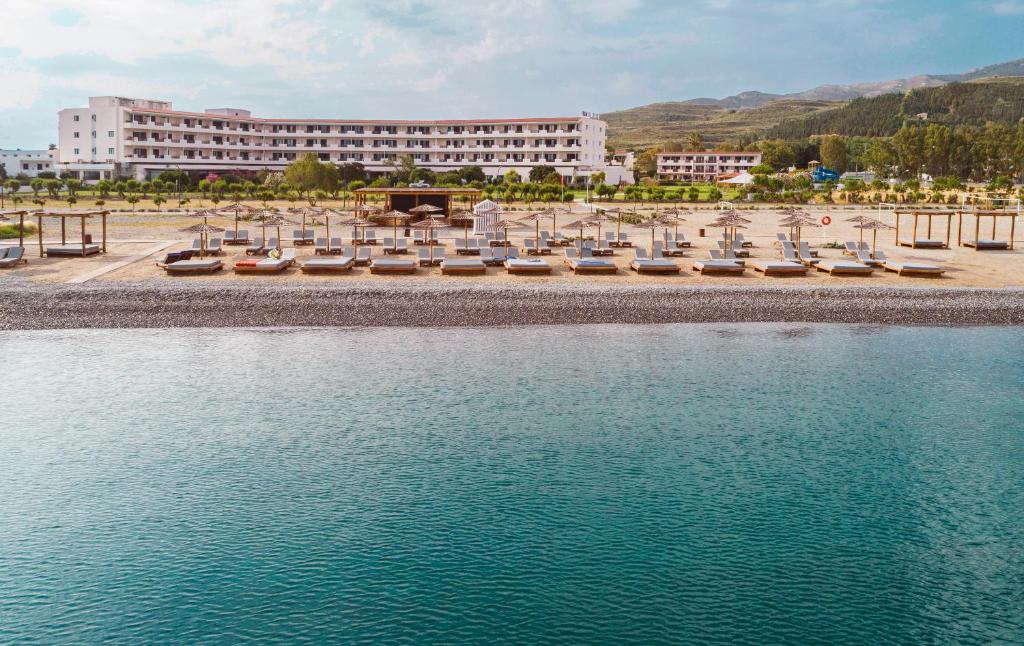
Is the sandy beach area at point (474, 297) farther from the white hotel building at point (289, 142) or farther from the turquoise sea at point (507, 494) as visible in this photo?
the white hotel building at point (289, 142)

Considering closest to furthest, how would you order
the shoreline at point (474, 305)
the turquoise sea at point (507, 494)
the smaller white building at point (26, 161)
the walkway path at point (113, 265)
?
the turquoise sea at point (507, 494) → the shoreline at point (474, 305) → the walkway path at point (113, 265) → the smaller white building at point (26, 161)

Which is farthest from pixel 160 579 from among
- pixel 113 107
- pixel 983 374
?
pixel 113 107

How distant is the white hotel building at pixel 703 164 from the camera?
134000 mm

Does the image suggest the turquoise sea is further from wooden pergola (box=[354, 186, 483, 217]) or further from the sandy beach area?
wooden pergola (box=[354, 186, 483, 217])

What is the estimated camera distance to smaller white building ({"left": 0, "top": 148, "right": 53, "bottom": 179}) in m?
119

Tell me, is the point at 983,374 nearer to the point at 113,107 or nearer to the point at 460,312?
the point at 460,312

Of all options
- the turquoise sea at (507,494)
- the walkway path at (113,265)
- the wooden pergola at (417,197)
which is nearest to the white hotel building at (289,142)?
the wooden pergola at (417,197)

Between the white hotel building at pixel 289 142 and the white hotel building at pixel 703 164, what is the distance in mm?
25900

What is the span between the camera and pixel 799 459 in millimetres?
15008

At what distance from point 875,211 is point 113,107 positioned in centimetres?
7914

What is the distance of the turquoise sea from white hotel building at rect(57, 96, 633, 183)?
84.6 meters

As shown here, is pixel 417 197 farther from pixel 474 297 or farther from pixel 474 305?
pixel 474 305

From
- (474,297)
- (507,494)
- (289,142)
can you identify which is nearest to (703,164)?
(289,142)

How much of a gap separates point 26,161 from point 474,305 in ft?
374
